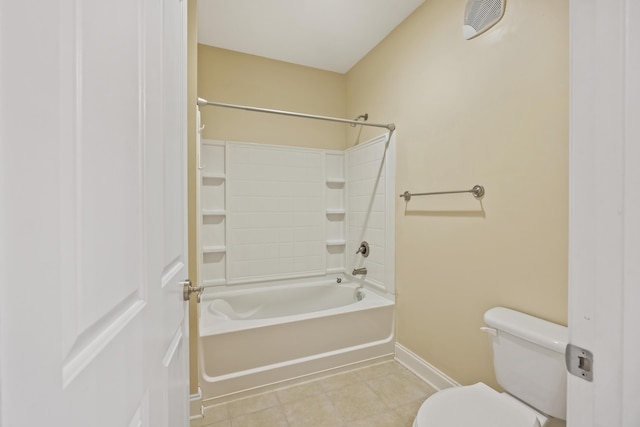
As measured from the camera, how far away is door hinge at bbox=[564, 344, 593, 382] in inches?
18.8

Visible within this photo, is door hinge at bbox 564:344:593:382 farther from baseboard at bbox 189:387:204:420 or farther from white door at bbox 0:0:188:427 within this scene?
baseboard at bbox 189:387:204:420

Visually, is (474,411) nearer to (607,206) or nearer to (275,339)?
(607,206)

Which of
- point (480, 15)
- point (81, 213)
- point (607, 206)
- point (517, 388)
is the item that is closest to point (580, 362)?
point (607, 206)

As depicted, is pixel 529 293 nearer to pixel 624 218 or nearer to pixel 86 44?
pixel 624 218

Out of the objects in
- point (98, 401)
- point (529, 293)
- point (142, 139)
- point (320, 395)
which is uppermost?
point (142, 139)

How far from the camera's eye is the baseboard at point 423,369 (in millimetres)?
1816

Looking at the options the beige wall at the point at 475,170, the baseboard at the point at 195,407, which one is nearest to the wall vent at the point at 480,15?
the beige wall at the point at 475,170

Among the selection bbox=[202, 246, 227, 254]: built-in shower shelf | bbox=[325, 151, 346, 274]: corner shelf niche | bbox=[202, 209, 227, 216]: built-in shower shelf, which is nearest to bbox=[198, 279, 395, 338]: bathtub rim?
bbox=[325, 151, 346, 274]: corner shelf niche

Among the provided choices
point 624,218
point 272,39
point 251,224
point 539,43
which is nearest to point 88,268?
point 624,218

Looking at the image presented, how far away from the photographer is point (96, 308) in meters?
0.37

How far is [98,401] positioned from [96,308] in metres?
0.12

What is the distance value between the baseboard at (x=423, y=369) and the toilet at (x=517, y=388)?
0.57 meters

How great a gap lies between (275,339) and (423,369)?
110cm

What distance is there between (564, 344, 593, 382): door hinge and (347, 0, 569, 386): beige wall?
946 millimetres
